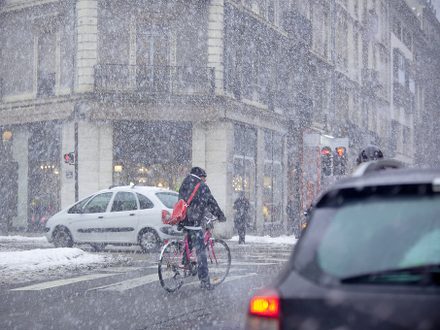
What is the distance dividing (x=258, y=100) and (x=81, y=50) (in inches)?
281

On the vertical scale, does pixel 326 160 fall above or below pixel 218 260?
above

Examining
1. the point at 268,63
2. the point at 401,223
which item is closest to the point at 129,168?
the point at 268,63

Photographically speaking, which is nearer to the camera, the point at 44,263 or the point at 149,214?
the point at 44,263

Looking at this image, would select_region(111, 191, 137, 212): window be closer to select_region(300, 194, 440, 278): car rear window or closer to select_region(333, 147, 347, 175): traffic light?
select_region(333, 147, 347, 175): traffic light

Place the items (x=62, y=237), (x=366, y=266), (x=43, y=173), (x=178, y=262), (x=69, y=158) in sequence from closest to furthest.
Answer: (x=366, y=266) → (x=178, y=262) → (x=62, y=237) → (x=69, y=158) → (x=43, y=173)

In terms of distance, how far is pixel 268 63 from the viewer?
29656 millimetres

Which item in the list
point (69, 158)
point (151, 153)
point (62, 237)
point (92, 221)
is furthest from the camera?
point (151, 153)

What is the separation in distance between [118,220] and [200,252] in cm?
820

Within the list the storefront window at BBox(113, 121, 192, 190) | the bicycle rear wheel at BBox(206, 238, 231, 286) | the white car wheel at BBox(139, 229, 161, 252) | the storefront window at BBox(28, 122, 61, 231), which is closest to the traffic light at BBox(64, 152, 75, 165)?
the storefront window at BBox(113, 121, 192, 190)

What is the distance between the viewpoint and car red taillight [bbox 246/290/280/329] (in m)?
2.79

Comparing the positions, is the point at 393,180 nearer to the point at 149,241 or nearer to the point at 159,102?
the point at 149,241

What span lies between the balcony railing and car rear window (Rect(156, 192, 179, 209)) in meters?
7.26

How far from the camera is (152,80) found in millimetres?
24688

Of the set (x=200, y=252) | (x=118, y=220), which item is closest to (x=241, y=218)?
(x=118, y=220)
